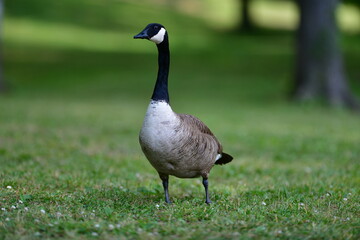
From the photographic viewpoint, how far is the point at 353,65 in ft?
99.3

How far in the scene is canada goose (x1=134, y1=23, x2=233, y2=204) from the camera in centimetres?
595

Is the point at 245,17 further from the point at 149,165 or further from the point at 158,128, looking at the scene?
the point at 158,128

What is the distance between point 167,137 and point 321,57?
48.9 feet

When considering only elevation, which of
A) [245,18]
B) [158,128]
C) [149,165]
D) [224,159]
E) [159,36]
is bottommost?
[149,165]

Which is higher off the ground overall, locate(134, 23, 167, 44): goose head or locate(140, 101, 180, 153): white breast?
locate(134, 23, 167, 44): goose head

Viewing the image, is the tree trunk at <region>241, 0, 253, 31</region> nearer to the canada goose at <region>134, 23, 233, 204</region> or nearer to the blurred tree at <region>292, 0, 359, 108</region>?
the blurred tree at <region>292, 0, 359, 108</region>

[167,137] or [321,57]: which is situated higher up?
[321,57]

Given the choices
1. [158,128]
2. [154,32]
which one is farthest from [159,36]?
[158,128]

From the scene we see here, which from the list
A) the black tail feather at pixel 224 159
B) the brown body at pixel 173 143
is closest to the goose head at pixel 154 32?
the brown body at pixel 173 143

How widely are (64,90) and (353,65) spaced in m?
16.1

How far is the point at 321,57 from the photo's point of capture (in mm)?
19719

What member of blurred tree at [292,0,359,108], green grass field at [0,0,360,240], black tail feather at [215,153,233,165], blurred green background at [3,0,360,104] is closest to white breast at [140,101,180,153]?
green grass field at [0,0,360,240]

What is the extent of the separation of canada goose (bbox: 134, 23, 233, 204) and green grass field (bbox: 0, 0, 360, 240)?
18.6 inches

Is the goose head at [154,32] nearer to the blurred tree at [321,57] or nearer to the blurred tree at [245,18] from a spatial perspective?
the blurred tree at [321,57]
